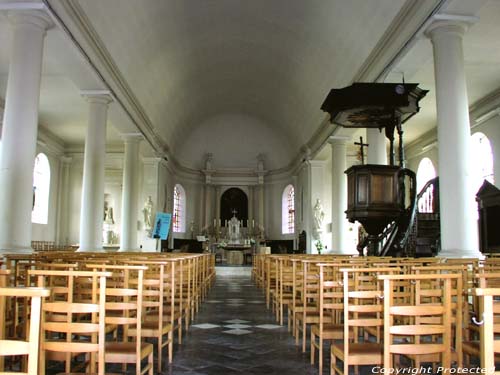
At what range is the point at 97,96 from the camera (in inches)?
492

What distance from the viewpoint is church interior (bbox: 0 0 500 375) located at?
12.1ft

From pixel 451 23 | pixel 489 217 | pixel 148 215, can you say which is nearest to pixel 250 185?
pixel 148 215

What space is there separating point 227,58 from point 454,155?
13.2 metres

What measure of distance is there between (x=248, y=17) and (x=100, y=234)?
8714mm

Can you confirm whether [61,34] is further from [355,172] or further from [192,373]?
[192,373]

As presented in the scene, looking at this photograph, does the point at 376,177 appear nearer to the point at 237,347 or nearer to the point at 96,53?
the point at 237,347

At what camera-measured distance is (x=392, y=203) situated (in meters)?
9.16

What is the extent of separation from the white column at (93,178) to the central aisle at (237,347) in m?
4.90

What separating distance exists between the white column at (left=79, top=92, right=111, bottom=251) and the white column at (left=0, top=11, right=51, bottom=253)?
13.6 ft

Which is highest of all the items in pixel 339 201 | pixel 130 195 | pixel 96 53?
pixel 96 53

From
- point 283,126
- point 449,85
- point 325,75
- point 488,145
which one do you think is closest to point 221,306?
point 449,85

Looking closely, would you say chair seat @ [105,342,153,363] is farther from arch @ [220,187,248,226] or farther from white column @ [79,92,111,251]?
arch @ [220,187,248,226]

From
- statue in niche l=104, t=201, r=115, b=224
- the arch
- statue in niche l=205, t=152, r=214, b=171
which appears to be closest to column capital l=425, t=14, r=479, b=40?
statue in niche l=104, t=201, r=115, b=224

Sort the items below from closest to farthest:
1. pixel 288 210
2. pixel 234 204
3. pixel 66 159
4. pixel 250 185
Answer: pixel 66 159 < pixel 288 210 < pixel 250 185 < pixel 234 204
